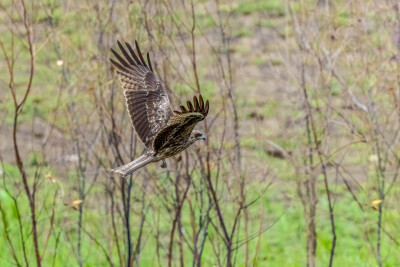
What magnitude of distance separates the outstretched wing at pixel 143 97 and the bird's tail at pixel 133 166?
1.24 feet

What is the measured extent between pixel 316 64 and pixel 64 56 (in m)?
2.22

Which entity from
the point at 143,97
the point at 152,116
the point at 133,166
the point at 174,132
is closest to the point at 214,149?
the point at 143,97

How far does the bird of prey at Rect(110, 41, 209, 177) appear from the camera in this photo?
4.70m

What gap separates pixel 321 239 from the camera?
30.9 ft

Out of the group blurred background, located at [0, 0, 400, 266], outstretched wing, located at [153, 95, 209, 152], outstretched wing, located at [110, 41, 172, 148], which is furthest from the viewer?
blurred background, located at [0, 0, 400, 266]

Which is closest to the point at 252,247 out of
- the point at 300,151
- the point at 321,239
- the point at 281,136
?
the point at 321,239

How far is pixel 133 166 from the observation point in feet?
15.7

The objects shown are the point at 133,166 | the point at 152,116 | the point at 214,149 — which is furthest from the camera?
the point at 214,149

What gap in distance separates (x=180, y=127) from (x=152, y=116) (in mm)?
765

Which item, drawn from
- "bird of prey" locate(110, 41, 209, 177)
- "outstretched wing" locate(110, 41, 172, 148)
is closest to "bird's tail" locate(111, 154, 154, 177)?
"bird of prey" locate(110, 41, 209, 177)

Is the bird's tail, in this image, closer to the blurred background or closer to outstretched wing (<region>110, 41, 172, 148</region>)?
outstretched wing (<region>110, 41, 172, 148</region>)

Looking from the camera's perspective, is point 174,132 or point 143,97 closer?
point 174,132

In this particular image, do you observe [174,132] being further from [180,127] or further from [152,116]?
[152,116]

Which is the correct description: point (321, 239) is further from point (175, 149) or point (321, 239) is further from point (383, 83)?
point (175, 149)
